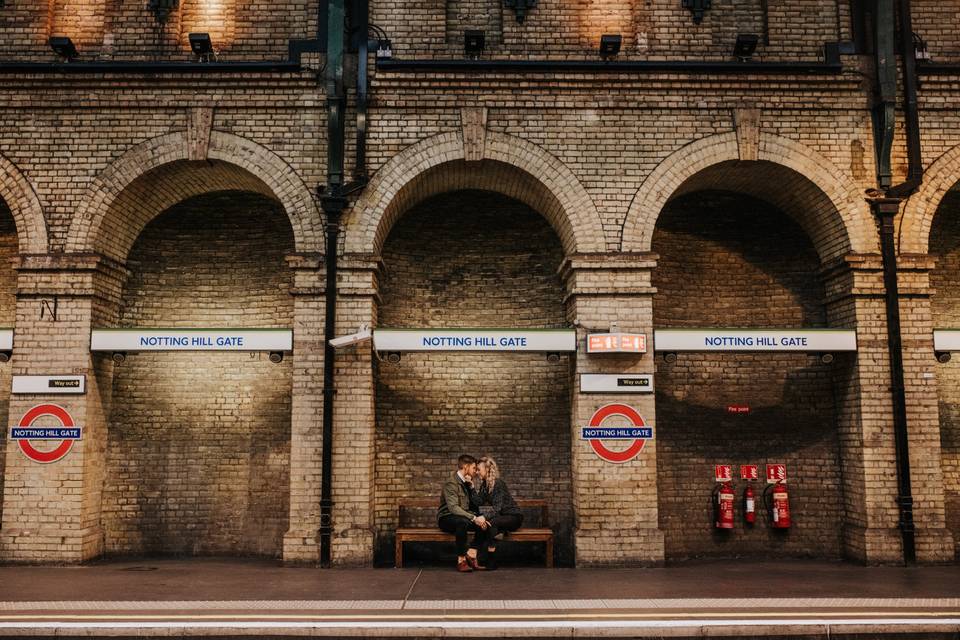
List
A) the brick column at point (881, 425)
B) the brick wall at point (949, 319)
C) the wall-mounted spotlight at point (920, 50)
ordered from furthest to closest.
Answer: the brick wall at point (949, 319)
the wall-mounted spotlight at point (920, 50)
the brick column at point (881, 425)

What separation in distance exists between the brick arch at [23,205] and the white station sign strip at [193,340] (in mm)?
1646

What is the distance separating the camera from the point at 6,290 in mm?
11133

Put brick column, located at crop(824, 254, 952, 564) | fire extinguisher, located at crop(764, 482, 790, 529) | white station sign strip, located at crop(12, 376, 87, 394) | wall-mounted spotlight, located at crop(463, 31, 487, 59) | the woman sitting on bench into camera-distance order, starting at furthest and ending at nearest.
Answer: fire extinguisher, located at crop(764, 482, 790, 529), wall-mounted spotlight, located at crop(463, 31, 487, 59), white station sign strip, located at crop(12, 376, 87, 394), brick column, located at crop(824, 254, 952, 564), the woman sitting on bench

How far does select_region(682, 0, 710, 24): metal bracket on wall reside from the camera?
34.2 feet

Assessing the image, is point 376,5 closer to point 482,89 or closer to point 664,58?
point 482,89

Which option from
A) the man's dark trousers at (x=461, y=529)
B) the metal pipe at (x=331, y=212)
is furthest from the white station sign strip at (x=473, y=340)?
the man's dark trousers at (x=461, y=529)

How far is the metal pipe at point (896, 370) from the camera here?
9.39m

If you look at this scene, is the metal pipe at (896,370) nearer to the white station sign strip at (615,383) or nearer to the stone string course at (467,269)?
the stone string course at (467,269)

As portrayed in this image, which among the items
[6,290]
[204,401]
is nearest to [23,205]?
[6,290]

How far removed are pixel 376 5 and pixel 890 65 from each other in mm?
7179

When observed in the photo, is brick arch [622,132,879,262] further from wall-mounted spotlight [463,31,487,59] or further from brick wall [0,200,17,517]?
brick wall [0,200,17,517]

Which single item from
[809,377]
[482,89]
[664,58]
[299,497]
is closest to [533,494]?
[299,497]

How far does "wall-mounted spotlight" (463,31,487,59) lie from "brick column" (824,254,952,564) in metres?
5.79

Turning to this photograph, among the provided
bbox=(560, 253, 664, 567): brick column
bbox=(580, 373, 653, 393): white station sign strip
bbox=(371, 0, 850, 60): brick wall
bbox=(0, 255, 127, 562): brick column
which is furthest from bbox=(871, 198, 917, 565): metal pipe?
bbox=(0, 255, 127, 562): brick column
